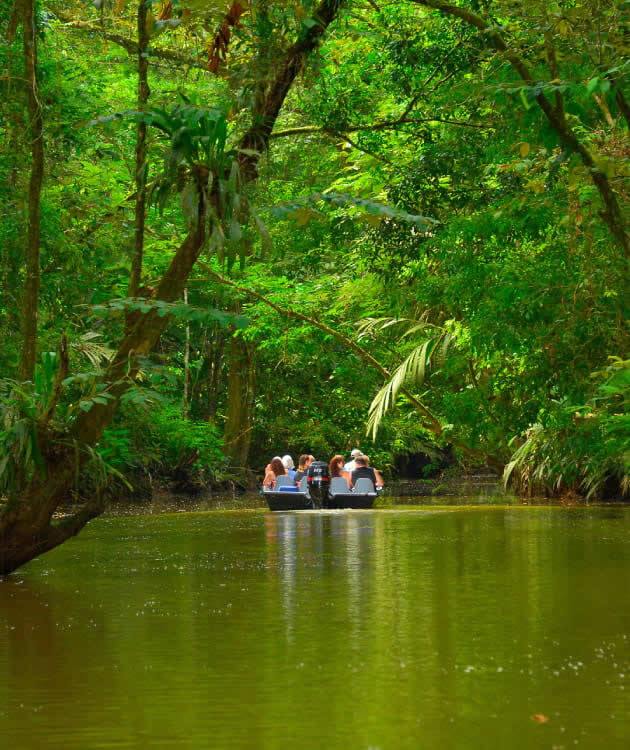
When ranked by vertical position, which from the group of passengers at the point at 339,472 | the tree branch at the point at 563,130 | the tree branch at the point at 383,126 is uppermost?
the tree branch at the point at 383,126

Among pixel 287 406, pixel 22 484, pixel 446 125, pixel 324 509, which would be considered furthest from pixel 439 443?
pixel 22 484

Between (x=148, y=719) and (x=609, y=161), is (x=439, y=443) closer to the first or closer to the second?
(x=609, y=161)

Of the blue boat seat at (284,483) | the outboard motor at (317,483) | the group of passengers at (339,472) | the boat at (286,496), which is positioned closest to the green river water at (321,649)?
the boat at (286,496)

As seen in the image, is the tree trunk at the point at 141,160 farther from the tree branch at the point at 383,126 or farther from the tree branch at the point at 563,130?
the tree branch at the point at 383,126

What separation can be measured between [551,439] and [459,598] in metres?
14.6

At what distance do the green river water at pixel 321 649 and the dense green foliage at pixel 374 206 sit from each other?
1514 millimetres

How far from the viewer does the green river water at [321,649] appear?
18.4ft

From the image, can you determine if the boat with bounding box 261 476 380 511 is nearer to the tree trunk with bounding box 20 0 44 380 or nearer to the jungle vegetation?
the jungle vegetation

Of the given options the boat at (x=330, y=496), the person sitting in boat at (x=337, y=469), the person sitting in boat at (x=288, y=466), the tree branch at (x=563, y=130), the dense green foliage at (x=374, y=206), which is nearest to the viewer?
the dense green foliage at (x=374, y=206)

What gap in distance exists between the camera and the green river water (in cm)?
560

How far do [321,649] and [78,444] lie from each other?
13.6 feet

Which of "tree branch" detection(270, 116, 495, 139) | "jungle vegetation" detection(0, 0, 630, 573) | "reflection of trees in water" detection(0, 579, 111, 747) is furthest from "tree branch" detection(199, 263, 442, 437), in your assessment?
"reflection of trees in water" detection(0, 579, 111, 747)

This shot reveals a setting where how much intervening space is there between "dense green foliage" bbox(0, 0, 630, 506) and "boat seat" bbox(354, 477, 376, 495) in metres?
1.81

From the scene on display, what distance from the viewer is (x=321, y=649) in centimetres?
775
